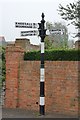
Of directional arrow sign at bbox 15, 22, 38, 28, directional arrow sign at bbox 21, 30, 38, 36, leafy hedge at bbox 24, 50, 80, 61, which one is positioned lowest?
leafy hedge at bbox 24, 50, 80, 61

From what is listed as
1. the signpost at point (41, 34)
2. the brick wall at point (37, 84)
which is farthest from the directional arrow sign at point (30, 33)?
the brick wall at point (37, 84)

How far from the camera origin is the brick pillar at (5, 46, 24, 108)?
43.9 ft

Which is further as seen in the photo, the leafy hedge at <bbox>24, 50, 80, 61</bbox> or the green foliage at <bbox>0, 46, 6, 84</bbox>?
the green foliage at <bbox>0, 46, 6, 84</bbox>

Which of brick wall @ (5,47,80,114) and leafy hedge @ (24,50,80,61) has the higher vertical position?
leafy hedge @ (24,50,80,61)

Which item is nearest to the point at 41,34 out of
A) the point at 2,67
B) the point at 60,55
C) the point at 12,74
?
the point at 60,55

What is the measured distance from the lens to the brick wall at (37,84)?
1207cm

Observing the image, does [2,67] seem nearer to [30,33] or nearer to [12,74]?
[12,74]

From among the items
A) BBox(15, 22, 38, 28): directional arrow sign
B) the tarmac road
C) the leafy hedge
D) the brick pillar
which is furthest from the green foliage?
BBox(15, 22, 38, 28): directional arrow sign

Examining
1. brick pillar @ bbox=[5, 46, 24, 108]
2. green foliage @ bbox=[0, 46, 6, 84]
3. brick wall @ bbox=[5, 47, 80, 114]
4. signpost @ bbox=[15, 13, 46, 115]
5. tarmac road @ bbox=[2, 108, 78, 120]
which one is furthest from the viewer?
green foliage @ bbox=[0, 46, 6, 84]

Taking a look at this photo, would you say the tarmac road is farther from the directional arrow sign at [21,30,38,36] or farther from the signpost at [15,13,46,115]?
the directional arrow sign at [21,30,38,36]

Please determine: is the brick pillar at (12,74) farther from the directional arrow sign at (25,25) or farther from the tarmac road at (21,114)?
the directional arrow sign at (25,25)

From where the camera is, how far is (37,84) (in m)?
12.9

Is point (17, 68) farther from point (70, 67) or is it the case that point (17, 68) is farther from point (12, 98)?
point (70, 67)

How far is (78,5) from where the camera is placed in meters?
12.5
